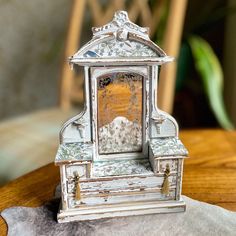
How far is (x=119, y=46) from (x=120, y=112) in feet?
0.37

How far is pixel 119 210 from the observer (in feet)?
2.00

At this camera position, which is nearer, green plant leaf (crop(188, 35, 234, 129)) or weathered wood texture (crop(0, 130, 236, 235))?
weathered wood texture (crop(0, 130, 236, 235))

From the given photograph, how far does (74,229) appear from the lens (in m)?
0.58

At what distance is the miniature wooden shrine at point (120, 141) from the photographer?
1.88 ft

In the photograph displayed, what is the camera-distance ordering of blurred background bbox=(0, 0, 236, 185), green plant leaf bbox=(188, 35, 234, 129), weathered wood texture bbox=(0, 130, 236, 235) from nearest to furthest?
weathered wood texture bbox=(0, 130, 236, 235) < blurred background bbox=(0, 0, 236, 185) < green plant leaf bbox=(188, 35, 234, 129)

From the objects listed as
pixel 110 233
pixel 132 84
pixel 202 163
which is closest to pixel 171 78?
pixel 202 163

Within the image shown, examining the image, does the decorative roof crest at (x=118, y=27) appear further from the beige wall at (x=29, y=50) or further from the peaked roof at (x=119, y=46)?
the beige wall at (x=29, y=50)

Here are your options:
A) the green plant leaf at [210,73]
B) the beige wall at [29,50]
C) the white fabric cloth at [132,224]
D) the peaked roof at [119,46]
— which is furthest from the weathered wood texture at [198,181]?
the beige wall at [29,50]

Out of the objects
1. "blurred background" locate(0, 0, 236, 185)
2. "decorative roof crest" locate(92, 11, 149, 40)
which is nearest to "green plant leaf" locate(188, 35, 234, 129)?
"blurred background" locate(0, 0, 236, 185)

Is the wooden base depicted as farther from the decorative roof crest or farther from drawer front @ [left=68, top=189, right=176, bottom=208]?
A: the decorative roof crest

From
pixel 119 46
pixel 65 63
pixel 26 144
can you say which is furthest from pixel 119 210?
pixel 65 63

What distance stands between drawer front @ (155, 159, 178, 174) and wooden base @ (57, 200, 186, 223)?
2.2 inches

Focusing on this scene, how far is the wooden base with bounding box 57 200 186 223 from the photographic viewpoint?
1.96 feet

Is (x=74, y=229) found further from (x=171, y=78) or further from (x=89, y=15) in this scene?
(x=89, y=15)
